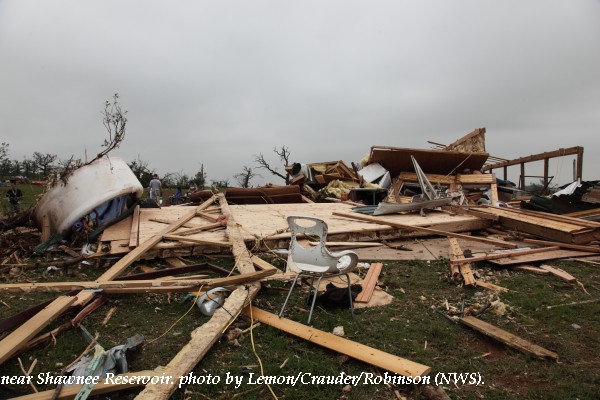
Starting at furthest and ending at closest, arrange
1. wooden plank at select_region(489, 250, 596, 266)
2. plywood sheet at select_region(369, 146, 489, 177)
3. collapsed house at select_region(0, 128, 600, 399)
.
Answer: plywood sheet at select_region(369, 146, 489, 177) < wooden plank at select_region(489, 250, 596, 266) < collapsed house at select_region(0, 128, 600, 399)

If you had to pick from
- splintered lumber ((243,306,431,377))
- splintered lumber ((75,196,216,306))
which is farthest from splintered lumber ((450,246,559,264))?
splintered lumber ((75,196,216,306))

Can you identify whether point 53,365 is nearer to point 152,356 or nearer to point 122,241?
point 152,356

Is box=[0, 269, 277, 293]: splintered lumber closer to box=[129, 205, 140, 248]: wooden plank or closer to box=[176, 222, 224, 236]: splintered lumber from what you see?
box=[129, 205, 140, 248]: wooden plank

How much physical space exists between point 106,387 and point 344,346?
1816 mm

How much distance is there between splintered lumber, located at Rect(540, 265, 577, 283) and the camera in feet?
15.9

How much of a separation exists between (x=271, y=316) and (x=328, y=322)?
59 cm

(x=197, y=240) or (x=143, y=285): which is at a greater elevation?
(x=197, y=240)

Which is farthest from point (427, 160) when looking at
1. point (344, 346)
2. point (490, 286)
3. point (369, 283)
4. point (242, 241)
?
point (344, 346)

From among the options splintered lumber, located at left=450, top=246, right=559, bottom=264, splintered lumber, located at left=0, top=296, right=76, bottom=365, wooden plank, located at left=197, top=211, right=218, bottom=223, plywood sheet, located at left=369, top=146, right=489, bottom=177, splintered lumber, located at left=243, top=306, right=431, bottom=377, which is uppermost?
plywood sheet, located at left=369, top=146, right=489, bottom=177

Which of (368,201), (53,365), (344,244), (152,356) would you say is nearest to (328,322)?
(152,356)

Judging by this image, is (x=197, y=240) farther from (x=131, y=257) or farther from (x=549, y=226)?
(x=549, y=226)

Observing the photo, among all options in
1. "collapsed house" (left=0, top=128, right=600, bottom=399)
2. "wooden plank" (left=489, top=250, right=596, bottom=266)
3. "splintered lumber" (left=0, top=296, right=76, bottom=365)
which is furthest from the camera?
"wooden plank" (left=489, top=250, right=596, bottom=266)

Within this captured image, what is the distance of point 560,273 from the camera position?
5086 millimetres

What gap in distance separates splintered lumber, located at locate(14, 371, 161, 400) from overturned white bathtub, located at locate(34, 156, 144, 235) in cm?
486
